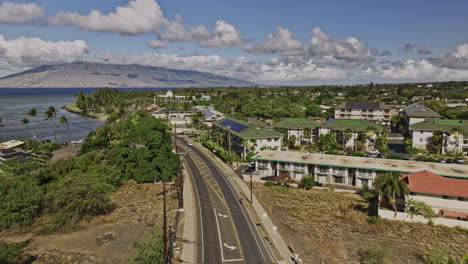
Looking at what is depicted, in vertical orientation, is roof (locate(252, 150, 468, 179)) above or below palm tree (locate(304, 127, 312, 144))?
below

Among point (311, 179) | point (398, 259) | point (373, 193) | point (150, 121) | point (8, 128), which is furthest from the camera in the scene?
point (8, 128)

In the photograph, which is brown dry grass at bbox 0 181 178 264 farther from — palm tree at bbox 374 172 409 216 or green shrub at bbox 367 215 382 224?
palm tree at bbox 374 172 409 216

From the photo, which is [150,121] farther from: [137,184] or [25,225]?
[25,225]

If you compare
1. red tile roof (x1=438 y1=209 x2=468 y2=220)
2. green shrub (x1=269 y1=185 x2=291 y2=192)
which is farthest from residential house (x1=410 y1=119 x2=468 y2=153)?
green shrub (x1=269 y1=185 x2=291 y2=192)

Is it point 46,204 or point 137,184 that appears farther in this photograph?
point 137,184

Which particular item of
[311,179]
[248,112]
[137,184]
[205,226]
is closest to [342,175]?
[311,179]

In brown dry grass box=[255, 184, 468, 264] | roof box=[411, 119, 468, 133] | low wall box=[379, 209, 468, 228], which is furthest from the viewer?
roof box=[411, 119, 468, 133]

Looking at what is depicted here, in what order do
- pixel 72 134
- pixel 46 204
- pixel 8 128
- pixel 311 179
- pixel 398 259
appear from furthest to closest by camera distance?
pixel 8 128, pixel 72 134, pixel 311 179, pixel 46 204, pixel 398 259

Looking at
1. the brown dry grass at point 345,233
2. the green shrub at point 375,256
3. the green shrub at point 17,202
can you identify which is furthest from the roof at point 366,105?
the green shrub at point 17,202

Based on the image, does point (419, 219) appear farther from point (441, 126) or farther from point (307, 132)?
point (441, 126)
